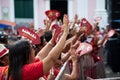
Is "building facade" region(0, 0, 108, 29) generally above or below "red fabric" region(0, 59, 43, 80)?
below

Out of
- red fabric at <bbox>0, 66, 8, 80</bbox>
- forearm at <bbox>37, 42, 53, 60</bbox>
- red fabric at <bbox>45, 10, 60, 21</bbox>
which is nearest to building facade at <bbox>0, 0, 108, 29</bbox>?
red fabric at <bbox>45, 10, 60, 21</bbox>

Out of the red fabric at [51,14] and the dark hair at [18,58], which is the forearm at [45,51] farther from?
the red fabric at [51,14]

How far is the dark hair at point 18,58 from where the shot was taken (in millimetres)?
3961

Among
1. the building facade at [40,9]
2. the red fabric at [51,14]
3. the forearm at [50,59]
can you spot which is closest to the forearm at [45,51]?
the forearm at [50,59]

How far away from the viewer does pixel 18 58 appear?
13.2 feet

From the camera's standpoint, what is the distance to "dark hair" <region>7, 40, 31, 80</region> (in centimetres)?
396

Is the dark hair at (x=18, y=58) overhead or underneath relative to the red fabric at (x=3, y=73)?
overhead

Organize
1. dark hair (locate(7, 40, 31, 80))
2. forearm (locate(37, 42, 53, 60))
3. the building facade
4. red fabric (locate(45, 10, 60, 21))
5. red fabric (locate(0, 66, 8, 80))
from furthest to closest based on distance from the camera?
the building facade
red fabric (locate(45, 10, 60, 21))
forearm (locate(37, 42, 53, 60))
red fabric (locate(0, 66, 8, 80))
dark hair (locate(7, 40, 31, 80))

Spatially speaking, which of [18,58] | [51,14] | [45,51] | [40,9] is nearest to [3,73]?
[18,58]

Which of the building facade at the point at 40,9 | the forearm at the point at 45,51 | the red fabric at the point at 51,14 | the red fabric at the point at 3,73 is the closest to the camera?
the red fabric at the point at 3,73

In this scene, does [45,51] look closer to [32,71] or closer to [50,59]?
[50,59]

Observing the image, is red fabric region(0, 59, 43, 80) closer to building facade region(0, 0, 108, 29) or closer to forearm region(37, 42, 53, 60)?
forearm region(37, 42, 53, 60)

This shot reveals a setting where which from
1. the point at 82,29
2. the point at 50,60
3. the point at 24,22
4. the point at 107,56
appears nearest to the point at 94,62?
the point at 82,29

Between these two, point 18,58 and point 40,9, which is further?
point 40,9
